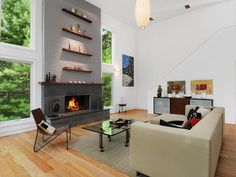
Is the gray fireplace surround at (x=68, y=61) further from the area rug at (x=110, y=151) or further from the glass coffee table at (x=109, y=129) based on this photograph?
the glass coffee table at (x=109, y=129)

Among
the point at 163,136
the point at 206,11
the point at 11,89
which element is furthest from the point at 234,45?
the point at 11,89

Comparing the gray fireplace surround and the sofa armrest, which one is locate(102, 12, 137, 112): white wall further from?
the sofa armrest

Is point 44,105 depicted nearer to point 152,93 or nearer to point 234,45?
point 152,93

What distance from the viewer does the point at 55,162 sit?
2.70 m

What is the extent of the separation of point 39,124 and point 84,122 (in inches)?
84.6

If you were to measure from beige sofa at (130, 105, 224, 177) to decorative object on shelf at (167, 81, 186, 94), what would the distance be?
16.8ft

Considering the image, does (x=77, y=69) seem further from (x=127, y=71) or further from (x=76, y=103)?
(x=127, y=71)

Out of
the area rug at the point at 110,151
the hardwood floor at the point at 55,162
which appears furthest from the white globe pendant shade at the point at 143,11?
the hardwood floor at the point at 55,162

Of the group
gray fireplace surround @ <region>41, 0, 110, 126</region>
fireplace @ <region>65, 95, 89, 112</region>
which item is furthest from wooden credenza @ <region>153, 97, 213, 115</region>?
fireplace @ <region>65, 95, 89, 112</region>

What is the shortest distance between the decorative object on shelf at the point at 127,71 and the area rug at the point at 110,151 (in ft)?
14.8

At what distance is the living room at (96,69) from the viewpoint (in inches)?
115

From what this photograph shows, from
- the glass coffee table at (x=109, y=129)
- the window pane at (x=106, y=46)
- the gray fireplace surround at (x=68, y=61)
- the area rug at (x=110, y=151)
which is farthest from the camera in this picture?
the window pane at (x=106, y=46)

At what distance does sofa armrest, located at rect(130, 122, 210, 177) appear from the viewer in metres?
1.68

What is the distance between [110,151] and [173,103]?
429cm
